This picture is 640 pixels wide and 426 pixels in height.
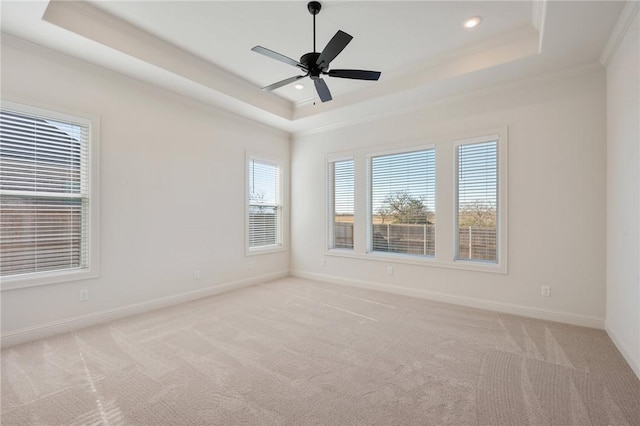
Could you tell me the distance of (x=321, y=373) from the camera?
2418mm

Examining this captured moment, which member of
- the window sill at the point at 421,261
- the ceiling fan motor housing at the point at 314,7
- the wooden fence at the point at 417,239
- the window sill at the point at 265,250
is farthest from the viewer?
the window sill at the point at 265,250

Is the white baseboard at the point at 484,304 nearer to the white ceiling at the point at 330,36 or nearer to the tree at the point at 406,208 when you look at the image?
the tree at the point at 406,208

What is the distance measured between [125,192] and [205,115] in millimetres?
1669

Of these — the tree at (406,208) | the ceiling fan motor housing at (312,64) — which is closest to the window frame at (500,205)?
the tree at (406,208)

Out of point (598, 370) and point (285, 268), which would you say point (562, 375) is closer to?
point (598, 370)

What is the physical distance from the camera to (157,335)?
313 centimetres

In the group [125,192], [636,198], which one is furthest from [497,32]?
[125,192]

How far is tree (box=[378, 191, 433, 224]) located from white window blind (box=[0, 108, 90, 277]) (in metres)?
4.21

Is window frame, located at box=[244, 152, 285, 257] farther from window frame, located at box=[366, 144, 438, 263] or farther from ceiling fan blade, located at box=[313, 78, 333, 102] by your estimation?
ceiling fan blade, located at box=[313, 78, 333, 102]

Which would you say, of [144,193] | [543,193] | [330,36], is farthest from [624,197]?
[144,193]

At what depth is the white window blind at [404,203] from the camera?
4613 millimetres

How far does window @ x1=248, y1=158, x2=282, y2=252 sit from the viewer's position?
543cm

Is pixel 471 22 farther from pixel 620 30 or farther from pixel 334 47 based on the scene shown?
pixel 334 47

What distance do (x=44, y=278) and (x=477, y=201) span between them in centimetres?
526
